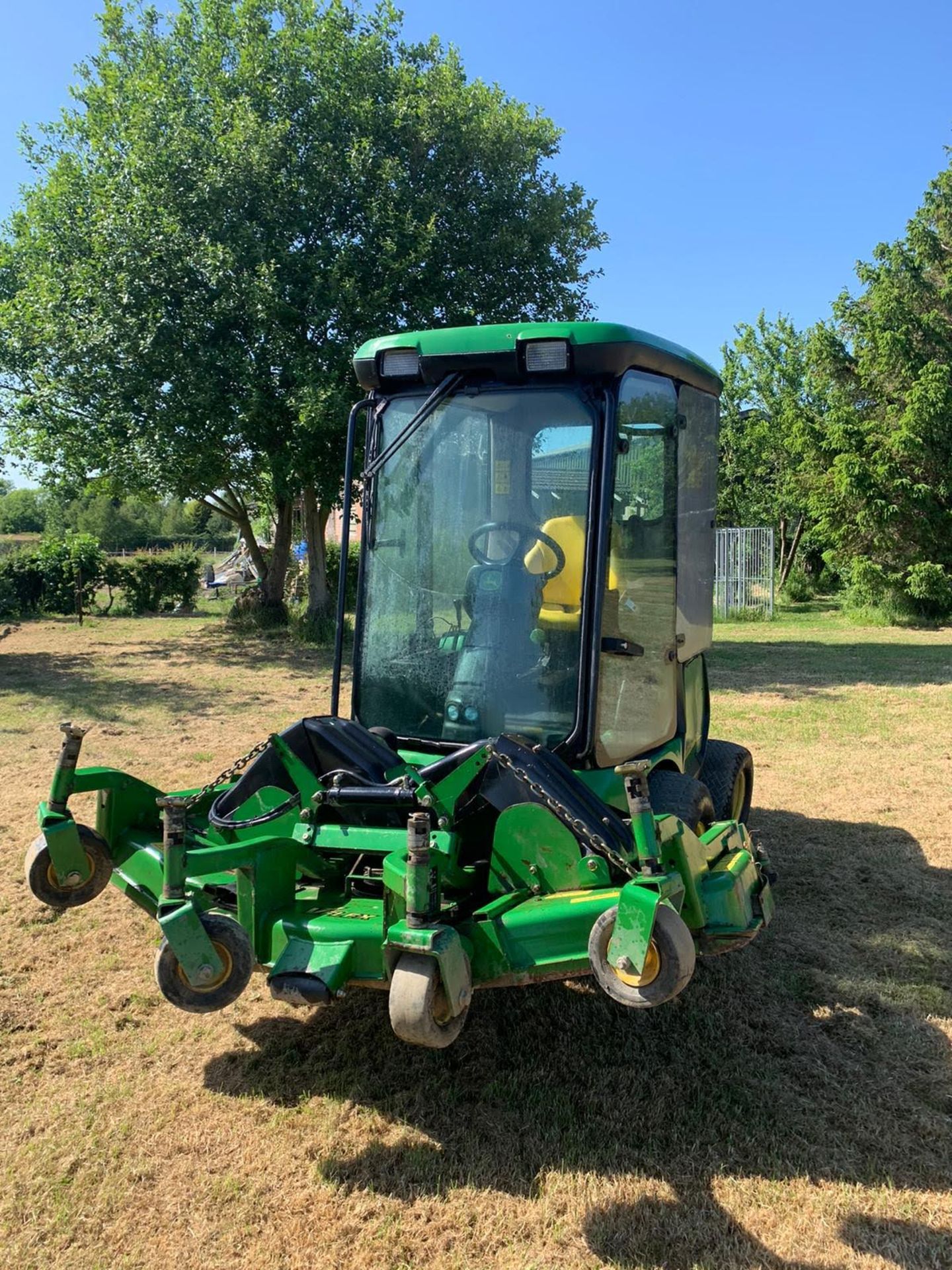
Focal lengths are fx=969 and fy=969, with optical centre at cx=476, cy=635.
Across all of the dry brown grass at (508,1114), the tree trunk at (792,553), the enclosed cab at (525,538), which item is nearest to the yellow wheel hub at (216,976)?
the dry brown grass at (508,1114)

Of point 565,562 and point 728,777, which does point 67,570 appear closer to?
point 728,777

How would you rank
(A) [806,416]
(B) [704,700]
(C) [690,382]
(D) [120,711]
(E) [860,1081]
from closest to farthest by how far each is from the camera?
1. (E) [860,1081]
2. (C) [690,382]
3. (B) [704,700]
4. (D) [120,711]
5. (A) [806,416]

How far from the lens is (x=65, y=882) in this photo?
3.39 metres

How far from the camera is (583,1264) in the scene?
8.05 ft

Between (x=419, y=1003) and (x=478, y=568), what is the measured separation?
1.82 meters

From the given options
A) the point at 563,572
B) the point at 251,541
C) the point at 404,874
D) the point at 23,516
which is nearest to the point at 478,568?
the point at 563,572

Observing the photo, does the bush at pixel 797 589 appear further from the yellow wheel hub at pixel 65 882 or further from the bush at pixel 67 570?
the yellow wheel hub at pixel 65 882

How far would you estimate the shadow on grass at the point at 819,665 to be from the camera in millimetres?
12383

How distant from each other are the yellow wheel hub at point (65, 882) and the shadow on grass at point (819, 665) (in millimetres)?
9453

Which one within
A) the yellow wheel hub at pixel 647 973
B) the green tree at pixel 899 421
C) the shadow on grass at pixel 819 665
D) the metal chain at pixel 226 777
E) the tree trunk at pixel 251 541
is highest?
the green tree at pixel 899 421

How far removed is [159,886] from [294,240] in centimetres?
1340

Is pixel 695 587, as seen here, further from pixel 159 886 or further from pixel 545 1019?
pixel 159 886

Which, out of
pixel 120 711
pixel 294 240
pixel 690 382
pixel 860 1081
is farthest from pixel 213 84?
pixel 860 1081

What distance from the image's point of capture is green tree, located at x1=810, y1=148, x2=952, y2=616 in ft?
65.1
